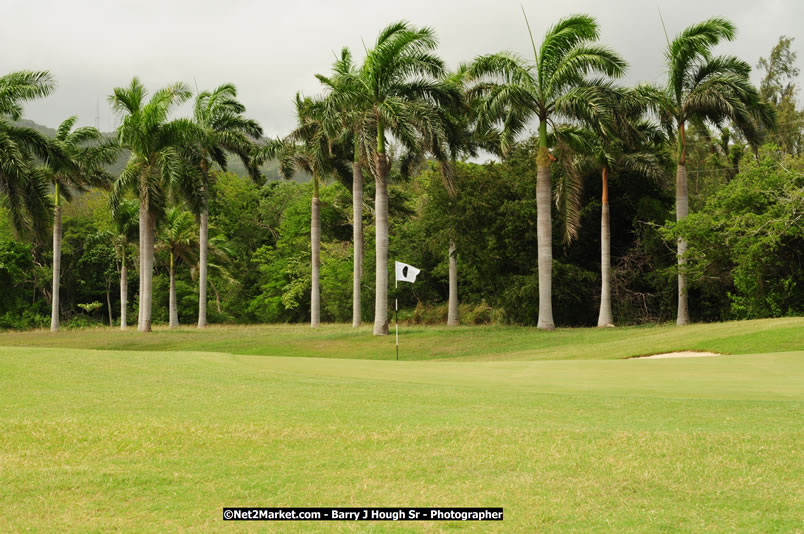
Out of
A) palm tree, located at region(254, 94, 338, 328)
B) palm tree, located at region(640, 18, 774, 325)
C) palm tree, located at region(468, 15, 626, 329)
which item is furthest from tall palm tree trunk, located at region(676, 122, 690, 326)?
palm tree, located at region(254, 94, 338, 328)

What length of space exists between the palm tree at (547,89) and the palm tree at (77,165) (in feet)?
82.5

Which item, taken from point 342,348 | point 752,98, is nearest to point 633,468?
point 342,348

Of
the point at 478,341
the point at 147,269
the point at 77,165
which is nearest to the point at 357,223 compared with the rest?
the point at 147,269

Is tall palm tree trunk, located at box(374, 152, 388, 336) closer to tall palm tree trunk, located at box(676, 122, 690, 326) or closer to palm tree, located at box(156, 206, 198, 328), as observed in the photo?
tall palm tree trunk, located at box(676, 122, 690, 326)

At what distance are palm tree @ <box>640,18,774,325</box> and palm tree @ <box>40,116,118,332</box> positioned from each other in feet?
108

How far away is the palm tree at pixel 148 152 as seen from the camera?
43062 mm

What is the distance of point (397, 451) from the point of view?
8539 mm

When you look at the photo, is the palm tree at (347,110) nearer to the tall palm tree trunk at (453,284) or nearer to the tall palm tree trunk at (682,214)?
the tall palm tree trunk at (453,284)

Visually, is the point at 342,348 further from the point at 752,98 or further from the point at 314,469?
the point at 314,469

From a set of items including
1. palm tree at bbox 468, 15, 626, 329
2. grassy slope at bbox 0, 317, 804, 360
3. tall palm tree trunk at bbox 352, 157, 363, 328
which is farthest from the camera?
tall palm tree trunk at bbox 352, 157, 363, 328

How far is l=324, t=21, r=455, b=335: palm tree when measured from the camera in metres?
36.1

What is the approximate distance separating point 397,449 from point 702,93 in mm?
33974

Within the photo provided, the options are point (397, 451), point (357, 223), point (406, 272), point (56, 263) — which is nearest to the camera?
point (397, 451)

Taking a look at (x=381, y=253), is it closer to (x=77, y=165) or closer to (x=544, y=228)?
(x=544, y=228)
